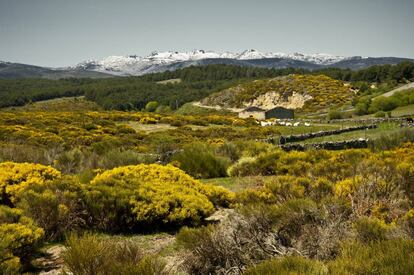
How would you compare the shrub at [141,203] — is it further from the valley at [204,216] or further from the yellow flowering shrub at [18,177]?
the yellow flowering shrub at [18,177]

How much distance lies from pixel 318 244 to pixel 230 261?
3.85 ft

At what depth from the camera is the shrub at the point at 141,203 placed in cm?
751

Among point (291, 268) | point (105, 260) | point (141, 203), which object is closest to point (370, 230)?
point (291, 268)

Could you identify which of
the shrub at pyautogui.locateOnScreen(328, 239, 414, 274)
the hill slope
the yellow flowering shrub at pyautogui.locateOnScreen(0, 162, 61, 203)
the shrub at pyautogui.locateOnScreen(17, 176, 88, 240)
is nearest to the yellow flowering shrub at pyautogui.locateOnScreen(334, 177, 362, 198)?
the shrub at pyautogui.locateOnScreen(328, 239, 414, 274)

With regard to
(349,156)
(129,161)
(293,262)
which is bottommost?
(129,161)

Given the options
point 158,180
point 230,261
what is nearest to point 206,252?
point 230,261

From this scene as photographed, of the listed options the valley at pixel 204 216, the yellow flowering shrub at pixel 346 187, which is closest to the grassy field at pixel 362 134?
the valley at pixel 204 216

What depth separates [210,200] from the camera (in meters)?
9.07

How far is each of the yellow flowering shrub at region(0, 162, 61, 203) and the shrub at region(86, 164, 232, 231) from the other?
1.34m

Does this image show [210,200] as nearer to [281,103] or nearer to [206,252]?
[206,252]

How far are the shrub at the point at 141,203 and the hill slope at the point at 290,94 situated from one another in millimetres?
80342

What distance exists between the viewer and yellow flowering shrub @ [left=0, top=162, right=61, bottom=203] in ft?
26.9

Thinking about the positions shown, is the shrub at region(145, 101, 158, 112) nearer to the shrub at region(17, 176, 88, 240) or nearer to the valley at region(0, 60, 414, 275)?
the valley at region(0, 60, 414, 275)

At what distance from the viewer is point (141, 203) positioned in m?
7.55
